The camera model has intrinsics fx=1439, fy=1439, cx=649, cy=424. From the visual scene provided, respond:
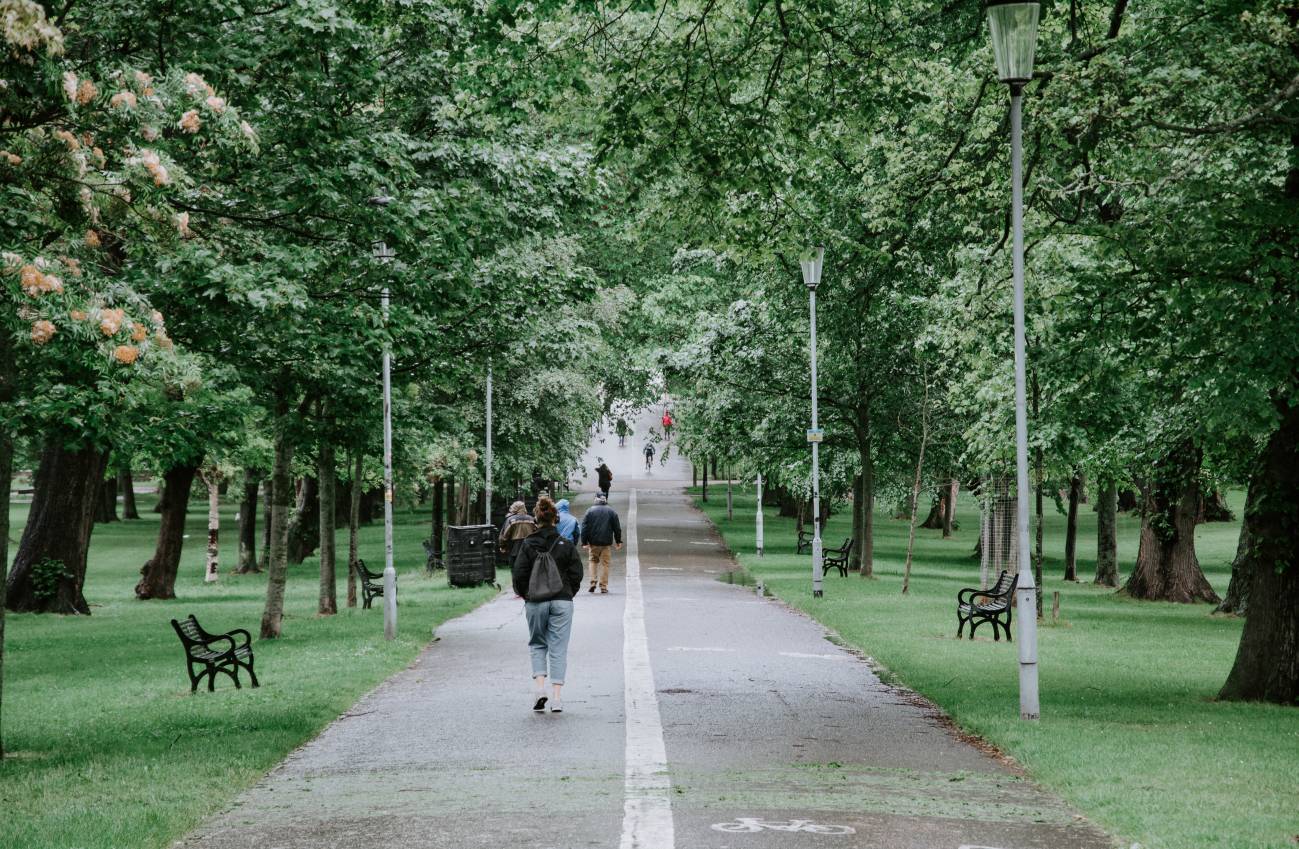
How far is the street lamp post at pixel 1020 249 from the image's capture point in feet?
37.9

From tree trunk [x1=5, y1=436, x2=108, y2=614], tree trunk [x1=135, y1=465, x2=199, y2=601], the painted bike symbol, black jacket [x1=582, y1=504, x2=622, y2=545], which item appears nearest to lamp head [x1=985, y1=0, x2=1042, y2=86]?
the painted bike symbol

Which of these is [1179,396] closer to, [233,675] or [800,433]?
[233,675]

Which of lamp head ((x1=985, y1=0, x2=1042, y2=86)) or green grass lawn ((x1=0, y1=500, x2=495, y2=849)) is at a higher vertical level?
lamp head ((x1=985, y1=0, x2=1042, y2=86))

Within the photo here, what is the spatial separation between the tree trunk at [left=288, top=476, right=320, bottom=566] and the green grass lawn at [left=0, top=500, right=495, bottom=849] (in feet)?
43.3

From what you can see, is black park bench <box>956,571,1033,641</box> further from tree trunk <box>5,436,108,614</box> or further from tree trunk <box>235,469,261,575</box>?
tree trunk <box>235,469,261,575</box>

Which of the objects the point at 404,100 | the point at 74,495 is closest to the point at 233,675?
the point at 404,100

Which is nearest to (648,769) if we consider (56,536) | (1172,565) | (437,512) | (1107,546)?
(56,536)

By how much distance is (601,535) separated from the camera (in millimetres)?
26234

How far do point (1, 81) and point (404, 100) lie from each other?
1119 centimetres

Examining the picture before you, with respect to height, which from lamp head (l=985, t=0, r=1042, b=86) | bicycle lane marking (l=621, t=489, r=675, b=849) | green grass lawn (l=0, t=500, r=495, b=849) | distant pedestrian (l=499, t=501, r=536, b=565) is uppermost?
lamp head (l=985, t=0, r=1042, b=86)

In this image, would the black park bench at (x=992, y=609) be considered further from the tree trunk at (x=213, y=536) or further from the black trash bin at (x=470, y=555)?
the tree trunk at (x=213, y=536)

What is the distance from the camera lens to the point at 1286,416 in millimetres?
13672

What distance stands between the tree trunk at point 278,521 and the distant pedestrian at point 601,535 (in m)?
6.40

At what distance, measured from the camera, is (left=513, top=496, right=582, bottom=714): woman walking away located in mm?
12328
